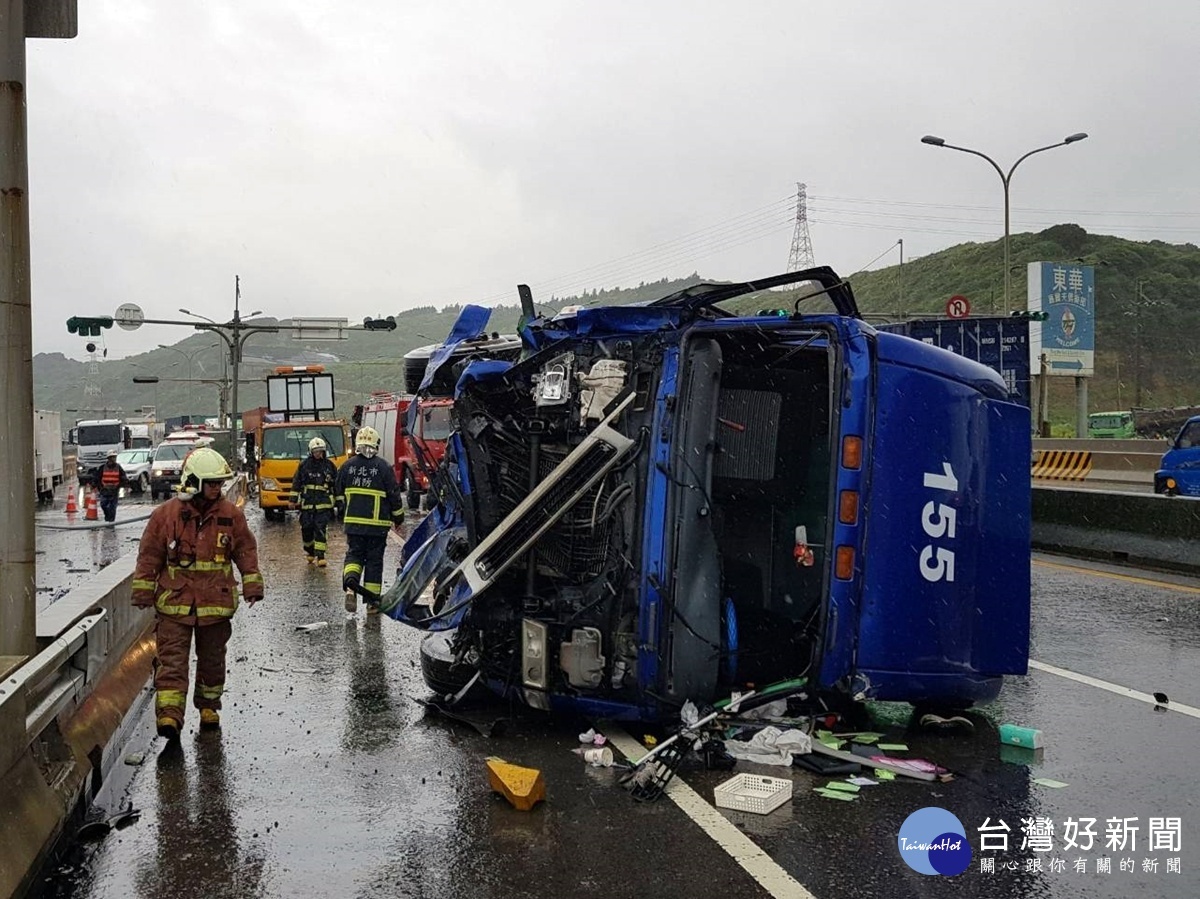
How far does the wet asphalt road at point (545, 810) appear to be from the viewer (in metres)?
4.07

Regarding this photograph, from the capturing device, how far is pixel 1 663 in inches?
185

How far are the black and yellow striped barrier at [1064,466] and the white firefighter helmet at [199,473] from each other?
2856 centimetres

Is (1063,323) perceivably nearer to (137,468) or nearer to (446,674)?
(137,468)

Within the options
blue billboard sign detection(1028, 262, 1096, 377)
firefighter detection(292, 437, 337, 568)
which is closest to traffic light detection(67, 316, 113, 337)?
firefighter detection(292, 437, 337, 568)

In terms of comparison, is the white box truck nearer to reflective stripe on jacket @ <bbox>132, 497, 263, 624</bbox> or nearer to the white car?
the white car

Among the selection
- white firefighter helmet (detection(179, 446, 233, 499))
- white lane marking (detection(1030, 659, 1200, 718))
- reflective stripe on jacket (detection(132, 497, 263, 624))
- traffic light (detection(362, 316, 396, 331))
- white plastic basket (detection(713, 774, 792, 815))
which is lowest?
white lane marking (detection(1030, 659, 1200, 718))

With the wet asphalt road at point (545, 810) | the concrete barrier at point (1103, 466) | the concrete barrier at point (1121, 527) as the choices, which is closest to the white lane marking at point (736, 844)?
the wet asphalt road at point (545, 810)

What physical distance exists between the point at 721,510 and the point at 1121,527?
9.62 m

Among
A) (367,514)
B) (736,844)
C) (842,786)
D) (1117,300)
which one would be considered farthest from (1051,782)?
(1117,300)

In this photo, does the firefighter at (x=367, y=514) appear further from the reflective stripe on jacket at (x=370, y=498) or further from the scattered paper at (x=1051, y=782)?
the scattered paper at (x=1051, y=782)

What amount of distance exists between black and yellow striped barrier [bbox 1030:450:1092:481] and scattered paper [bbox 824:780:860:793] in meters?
28.3

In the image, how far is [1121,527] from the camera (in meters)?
14.0

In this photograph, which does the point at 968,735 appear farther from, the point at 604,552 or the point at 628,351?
the point at 628,351

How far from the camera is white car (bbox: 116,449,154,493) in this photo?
40094 millimetres
